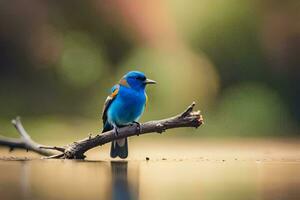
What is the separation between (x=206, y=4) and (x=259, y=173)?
8.77ft

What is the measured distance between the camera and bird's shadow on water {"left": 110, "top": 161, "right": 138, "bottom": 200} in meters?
1.43

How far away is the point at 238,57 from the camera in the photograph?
4.36 metres

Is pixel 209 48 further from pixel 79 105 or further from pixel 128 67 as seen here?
pixel 79 105

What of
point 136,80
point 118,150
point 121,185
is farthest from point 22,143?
point 121,185

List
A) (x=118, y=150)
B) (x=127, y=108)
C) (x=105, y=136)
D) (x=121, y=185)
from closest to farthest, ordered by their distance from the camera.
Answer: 1. (x=121, y=185)
2. (x=105, y=136)
3. (x=127, y=108)
4. (x=118, y=150)

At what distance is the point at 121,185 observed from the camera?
1.61m

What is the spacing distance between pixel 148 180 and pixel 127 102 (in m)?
0.37

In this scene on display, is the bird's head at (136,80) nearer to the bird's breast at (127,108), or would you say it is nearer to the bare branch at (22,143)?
the bird's breast at (127,108)

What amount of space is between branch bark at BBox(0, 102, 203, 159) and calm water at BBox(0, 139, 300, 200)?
4cm

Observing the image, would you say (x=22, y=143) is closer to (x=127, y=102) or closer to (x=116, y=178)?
(x=127, y=102)

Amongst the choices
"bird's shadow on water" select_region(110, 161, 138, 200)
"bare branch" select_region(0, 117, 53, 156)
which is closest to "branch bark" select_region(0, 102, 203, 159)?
"bare branch" select_region(0, 117, 53, 156)

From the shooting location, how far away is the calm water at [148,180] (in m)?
1.46

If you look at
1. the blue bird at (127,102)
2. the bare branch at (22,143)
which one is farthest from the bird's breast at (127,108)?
the bare branch at (22,143)

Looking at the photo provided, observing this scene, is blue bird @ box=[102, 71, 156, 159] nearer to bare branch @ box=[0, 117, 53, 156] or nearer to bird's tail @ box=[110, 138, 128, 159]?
bird's tail @ box=[110, 138, 128, 159]
